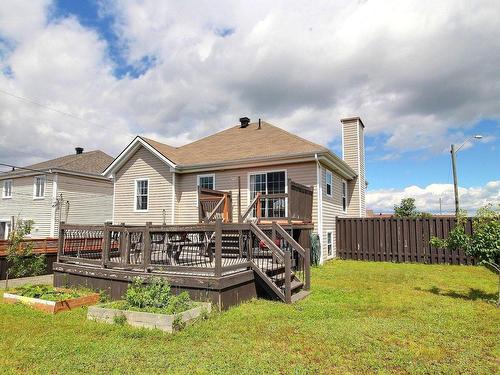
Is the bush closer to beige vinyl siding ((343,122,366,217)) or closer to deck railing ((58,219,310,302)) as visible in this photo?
deck railing ((58,219,310,302))

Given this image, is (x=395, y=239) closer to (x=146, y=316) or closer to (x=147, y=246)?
(x=147, y=246)

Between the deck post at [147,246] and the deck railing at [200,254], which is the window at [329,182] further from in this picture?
the deck post at [147,246]

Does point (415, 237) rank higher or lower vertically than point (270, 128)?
lower

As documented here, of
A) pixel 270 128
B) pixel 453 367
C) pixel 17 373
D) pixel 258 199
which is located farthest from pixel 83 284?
pixel 270 128

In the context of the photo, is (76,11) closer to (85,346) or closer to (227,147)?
(227,147)

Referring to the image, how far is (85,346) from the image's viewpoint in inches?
158

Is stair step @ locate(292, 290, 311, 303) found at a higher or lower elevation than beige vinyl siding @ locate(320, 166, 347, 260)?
lower

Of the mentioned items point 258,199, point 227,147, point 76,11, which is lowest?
point 258,199

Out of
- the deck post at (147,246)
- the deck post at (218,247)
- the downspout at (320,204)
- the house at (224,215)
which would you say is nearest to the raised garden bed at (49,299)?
the house at (224,215)

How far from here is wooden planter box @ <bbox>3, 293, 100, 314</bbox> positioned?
573 cm

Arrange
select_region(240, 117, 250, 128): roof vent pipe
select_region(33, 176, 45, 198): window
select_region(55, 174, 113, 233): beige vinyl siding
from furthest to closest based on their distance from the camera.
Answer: select_region(33, 176, 45, 198): window, select_region(55, 174, 113, 233): beige vinyl siding, select_region(240, 117, 250, 128): roof vent pipe

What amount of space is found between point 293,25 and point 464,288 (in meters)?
8.95

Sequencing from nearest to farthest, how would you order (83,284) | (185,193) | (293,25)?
(83,284), (293,25), (185,193)

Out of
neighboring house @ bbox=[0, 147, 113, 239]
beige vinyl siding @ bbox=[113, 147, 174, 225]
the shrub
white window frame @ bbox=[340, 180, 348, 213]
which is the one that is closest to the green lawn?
the shrub
